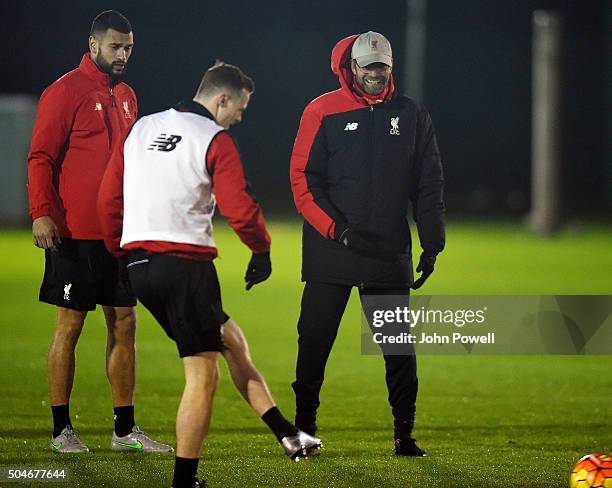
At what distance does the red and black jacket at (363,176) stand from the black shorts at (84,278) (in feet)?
3.54

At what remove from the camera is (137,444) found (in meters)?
7.32

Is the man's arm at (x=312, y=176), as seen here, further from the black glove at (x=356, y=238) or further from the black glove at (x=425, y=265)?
the black glove at (x=425, y=265)

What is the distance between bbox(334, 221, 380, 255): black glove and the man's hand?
1.48m

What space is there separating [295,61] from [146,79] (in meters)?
6.39

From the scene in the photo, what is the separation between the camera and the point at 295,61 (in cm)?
5200

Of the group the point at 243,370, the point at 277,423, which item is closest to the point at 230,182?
the point at 243,370

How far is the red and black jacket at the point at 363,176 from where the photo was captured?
7.16 meters

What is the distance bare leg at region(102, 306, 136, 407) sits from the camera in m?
7.35

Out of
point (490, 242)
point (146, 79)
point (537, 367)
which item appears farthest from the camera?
point (146, 79)

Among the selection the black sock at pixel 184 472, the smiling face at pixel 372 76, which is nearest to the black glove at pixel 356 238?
the smiling face at pixel 372 76

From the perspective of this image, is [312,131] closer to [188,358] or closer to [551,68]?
[188,358]

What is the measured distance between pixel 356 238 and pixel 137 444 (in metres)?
1.66

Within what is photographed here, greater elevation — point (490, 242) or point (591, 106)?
point (591, 106)

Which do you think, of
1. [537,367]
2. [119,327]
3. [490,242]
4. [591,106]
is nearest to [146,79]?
[591,106]
